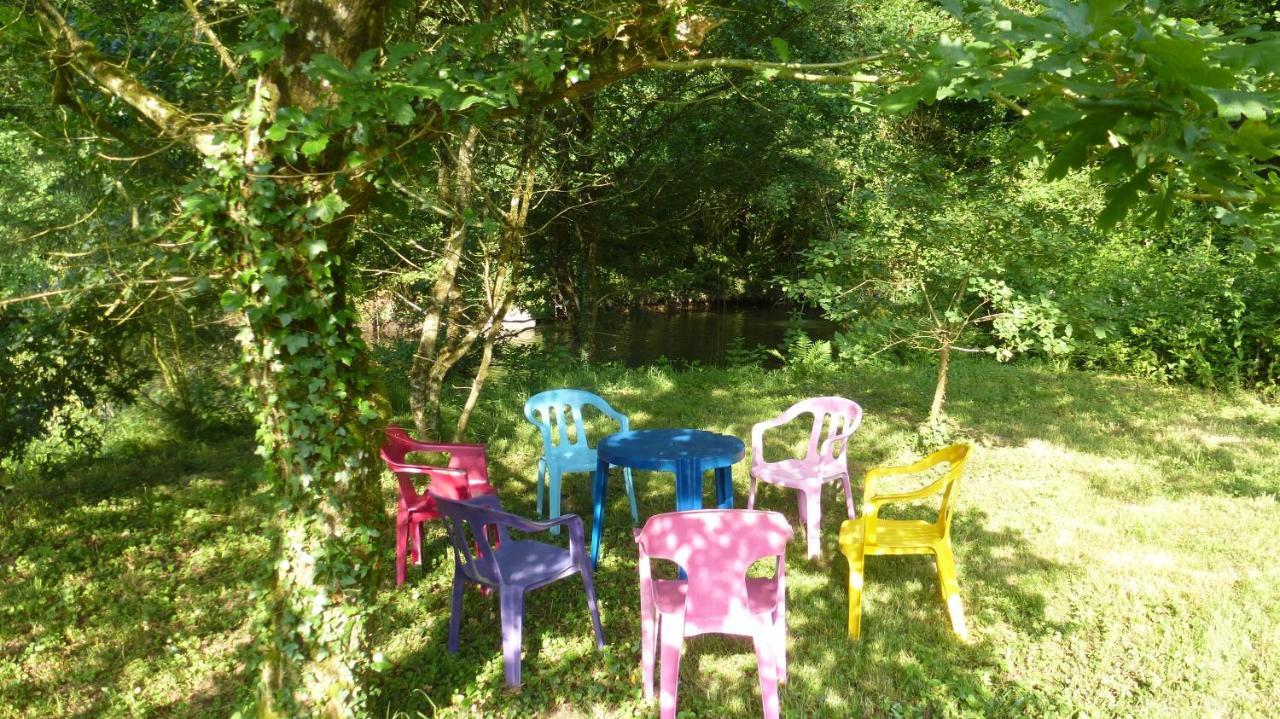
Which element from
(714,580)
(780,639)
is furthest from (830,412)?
(714,580)

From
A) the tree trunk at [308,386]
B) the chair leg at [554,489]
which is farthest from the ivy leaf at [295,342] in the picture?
the chair leg at [554,489]

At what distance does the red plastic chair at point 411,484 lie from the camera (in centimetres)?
458

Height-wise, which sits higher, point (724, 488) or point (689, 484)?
point (689, 484)

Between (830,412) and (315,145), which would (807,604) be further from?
(315,145)

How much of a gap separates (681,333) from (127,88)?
15691 millimetres

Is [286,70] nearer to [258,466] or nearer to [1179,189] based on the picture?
[1179,189]

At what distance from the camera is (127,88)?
9.71 feet

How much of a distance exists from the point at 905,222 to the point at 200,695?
619 centimetres

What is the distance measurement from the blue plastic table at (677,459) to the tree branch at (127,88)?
2.76 meters

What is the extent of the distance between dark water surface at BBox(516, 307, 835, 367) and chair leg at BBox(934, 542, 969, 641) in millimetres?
7452

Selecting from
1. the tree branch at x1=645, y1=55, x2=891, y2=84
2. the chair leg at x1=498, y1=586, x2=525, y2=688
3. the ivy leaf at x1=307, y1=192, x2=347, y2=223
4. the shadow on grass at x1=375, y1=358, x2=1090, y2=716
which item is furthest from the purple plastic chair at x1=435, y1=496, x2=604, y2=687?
the tree branch at x1=645, y1=55, x2=891, y2=84

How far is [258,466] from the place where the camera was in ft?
23.0

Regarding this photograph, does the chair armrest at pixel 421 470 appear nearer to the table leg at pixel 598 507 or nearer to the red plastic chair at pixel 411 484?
the red plastic chair at pixel 411 484

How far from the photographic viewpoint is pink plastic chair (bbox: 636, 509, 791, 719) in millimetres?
3121
